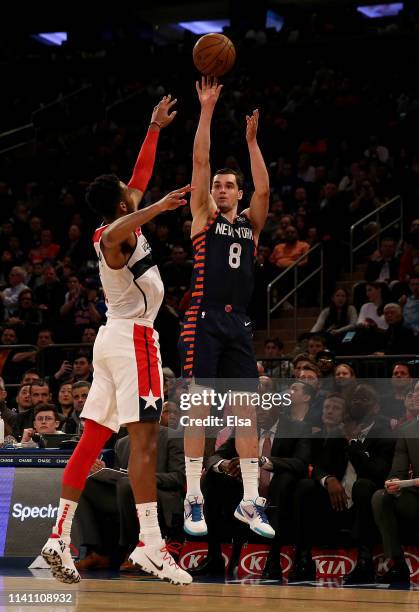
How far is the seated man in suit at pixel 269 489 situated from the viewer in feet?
31.3

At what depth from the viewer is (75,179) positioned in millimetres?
21266

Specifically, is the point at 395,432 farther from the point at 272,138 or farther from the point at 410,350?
the point at 272,138

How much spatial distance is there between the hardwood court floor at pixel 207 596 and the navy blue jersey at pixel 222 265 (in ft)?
6.70

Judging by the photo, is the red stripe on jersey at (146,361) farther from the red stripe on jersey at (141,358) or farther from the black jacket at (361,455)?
the black jacket at (361,455)

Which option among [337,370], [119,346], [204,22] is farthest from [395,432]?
[204,22]

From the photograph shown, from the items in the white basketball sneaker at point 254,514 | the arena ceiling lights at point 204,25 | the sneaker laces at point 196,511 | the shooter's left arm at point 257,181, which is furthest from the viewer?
the arena ceiling lights at point 204,25

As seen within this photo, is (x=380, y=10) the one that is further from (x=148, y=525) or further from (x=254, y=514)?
(x=148, y=525)

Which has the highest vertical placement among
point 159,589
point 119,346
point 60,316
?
point 60,316

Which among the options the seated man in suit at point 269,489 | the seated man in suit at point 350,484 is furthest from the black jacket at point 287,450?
the seated man in suit at point 350,484

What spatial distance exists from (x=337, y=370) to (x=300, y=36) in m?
14.4

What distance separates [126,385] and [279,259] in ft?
30.8

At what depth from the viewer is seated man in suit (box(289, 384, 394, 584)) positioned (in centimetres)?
931

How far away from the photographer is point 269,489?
9.73m

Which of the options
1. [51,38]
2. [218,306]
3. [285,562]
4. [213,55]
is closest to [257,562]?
[285,562]
